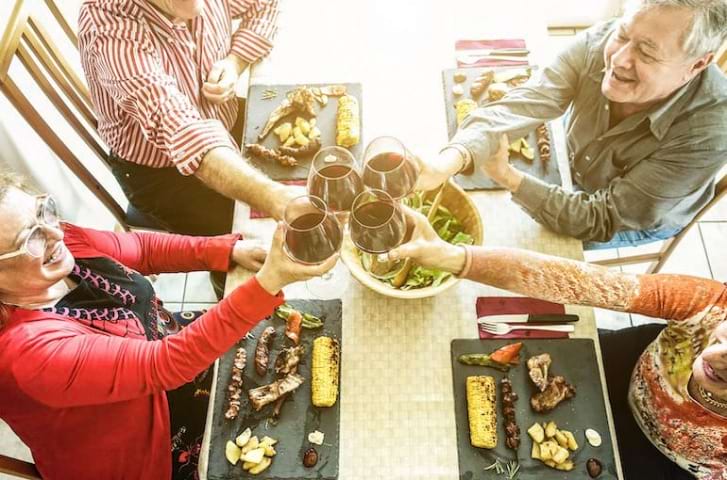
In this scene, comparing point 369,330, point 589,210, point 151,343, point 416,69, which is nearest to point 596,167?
point 589,210

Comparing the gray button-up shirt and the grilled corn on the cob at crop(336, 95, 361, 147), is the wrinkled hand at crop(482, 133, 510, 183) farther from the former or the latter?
the grilled corn on the cob at crop(336, 95, 361, 147)

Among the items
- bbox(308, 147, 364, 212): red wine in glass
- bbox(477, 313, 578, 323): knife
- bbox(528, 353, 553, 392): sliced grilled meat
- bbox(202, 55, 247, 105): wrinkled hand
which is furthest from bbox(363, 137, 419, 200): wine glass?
bbox(202, 55, 247, 105): wrinkled hand

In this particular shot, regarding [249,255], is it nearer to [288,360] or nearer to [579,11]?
[288,360]

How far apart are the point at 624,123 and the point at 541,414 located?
0.78m

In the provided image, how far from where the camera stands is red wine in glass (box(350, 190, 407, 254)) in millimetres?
1143

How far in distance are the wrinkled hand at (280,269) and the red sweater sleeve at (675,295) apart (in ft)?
2.31

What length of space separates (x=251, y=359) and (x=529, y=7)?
1.42 m

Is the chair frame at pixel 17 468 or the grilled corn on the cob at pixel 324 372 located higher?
the grilled corn on the cob at pixel 324 372

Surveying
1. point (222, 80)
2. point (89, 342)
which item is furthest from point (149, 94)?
point (89, 342)

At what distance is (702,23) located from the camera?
1.23 metres

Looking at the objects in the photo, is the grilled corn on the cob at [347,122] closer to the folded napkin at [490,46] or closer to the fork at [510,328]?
the folded napkin at [490,46]

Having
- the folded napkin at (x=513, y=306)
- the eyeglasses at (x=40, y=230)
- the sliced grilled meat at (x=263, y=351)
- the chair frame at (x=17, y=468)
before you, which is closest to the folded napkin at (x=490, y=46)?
the folded napkin at (x=513, y=306)

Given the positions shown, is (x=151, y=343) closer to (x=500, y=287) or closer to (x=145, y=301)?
(x=145, y=301)

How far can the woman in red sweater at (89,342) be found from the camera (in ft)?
3.62
